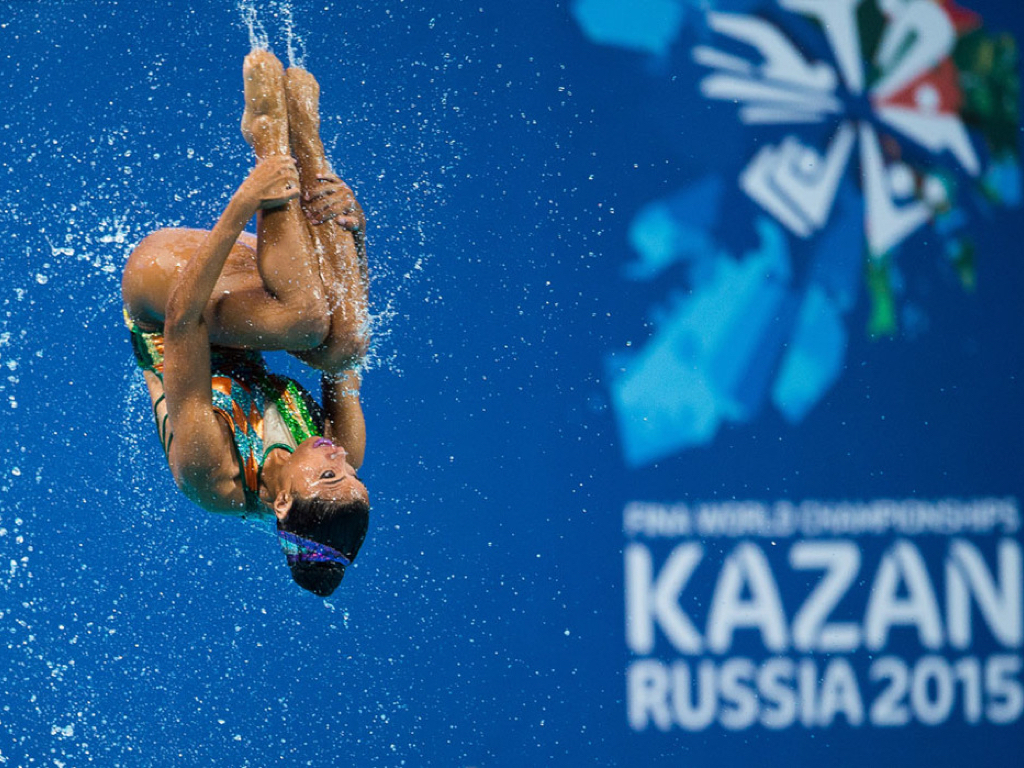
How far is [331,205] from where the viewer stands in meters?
2.79

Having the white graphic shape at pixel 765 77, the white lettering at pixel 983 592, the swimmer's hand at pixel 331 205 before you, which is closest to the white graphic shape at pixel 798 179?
the white graphic shape at pixel 765 77

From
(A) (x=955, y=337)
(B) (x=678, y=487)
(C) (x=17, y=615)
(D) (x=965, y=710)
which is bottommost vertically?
(D) (x=965, y=710)

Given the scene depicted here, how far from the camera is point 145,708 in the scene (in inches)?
167

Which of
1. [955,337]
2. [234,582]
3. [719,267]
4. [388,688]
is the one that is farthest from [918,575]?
[234,582]

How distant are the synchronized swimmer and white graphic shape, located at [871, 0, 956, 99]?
2.43 meters

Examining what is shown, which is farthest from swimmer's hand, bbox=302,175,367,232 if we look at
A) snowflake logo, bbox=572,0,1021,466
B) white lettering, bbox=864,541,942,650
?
white lettering, bbox=864,541,942,650

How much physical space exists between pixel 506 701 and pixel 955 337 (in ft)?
6.70

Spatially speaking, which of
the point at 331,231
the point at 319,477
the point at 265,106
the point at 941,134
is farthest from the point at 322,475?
the point at 941,134

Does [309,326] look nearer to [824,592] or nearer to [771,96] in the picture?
[771,96]

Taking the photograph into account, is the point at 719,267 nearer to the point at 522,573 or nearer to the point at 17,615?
the point at 522,573

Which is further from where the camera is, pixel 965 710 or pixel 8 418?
pixel 965 710

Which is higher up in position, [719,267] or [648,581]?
[719,267]

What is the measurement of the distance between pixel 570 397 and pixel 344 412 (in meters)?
1.53

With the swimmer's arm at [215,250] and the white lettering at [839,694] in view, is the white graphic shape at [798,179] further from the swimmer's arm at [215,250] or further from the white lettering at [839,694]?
the swimmer's arm at [215,250]
